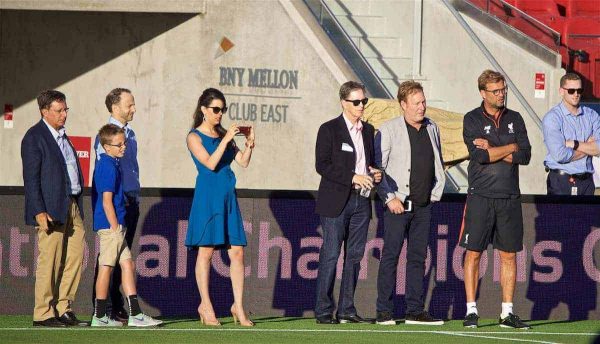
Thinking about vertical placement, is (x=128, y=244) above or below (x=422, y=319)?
above

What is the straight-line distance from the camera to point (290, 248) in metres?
14.0

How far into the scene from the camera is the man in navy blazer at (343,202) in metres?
12.8

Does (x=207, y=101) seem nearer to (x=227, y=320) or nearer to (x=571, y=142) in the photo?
(x=227, y=320)

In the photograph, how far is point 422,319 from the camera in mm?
12953

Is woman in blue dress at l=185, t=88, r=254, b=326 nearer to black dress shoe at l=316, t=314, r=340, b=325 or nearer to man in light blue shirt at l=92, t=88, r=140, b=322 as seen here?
man in light blue shirt at l=92, t=88, r=140, b=322

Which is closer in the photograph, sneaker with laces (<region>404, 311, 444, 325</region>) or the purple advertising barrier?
sneaker with laces (<region>404, 311, 444, 325</region>)

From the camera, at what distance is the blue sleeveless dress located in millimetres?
12336

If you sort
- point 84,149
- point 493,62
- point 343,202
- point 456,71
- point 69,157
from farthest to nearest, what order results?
point 84,149
point 456,71
point 493,62
point 343,202
point 69,157

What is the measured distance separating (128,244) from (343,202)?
1.76 m

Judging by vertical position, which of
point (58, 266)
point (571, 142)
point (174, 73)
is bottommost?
point (58, 266)

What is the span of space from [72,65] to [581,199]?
1012 centimetres

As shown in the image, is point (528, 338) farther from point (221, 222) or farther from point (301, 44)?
point (301, 44)

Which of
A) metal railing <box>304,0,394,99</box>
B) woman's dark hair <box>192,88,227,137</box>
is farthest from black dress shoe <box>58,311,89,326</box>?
metal railing <box>304,0,394,99</box>

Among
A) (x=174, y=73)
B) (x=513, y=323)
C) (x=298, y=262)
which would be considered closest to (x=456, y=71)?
(x=174, y=73)
